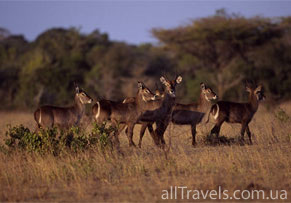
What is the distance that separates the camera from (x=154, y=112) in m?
9.82

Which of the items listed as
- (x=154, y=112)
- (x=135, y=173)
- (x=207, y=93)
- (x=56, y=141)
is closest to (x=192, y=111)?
(x=207, y=93)

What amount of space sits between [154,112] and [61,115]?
7.48 ft

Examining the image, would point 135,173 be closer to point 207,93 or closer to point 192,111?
point 192,111

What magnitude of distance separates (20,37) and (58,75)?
67.4ft

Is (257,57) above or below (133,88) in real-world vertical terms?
above

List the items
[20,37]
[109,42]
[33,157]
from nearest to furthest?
[33,157] → [109,42] → [20,37]

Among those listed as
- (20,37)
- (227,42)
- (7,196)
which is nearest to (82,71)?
(227,42)

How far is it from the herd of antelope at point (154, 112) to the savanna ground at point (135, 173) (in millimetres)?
1325

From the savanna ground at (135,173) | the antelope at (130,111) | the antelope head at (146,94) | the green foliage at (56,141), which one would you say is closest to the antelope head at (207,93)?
the antelope at (130,111)

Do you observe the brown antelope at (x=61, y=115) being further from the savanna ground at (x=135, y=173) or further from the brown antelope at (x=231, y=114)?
the brown antelope at (x=231, y=114)

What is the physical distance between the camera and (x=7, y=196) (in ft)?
18.3

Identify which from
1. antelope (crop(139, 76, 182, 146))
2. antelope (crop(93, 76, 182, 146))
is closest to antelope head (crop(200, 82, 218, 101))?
antelope (crop(139, 76, 182, 146))

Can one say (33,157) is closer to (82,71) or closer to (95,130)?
(95,130)

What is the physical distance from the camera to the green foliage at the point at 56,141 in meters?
7.75
